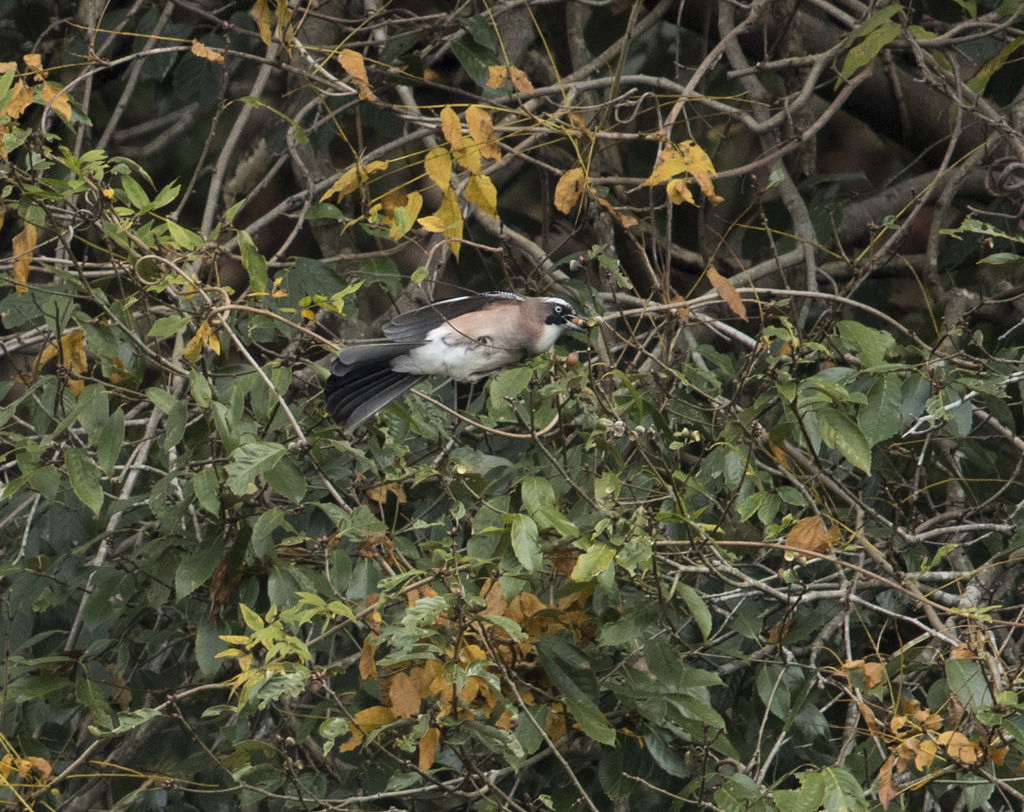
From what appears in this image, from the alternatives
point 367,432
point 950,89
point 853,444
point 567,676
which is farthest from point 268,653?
point 950,89

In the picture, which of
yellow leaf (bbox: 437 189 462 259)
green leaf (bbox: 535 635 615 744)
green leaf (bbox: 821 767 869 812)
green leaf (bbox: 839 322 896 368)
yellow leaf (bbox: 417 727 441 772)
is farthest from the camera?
yellow leaf (bbox: 437 189 462 259)

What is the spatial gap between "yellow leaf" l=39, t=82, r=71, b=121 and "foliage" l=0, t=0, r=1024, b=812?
16mm

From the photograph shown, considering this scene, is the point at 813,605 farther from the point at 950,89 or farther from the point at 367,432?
the point at 950,89

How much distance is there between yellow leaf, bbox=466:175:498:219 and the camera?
2.30m

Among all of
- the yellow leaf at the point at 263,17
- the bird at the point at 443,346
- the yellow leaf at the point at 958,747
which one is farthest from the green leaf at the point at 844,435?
the yellow leaf at the point at 263,17

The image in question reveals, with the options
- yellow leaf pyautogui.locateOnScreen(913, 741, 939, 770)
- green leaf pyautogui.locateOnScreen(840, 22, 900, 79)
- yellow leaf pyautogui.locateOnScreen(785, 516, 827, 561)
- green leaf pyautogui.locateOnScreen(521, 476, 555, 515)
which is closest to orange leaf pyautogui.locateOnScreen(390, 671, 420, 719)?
green leaf pyautogui.locateOnScreen(521, 476, 555, 515)

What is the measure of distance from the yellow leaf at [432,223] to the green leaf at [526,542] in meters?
0.63

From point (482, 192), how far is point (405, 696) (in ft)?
3.12

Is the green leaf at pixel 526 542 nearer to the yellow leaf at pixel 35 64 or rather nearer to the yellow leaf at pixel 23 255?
the yellow leaf at pixel 23 255

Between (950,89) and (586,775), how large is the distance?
71.7 inches

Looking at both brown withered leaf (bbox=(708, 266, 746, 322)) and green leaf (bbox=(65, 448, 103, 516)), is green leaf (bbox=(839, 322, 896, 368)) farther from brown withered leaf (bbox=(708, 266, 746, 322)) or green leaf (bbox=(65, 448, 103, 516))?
green leaf (bbox=(65, 448, 103, 516))

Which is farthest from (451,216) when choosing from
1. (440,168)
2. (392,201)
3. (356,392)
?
(356,392)

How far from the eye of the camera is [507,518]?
1.94m

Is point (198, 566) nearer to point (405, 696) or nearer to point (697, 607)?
point (405, 696)
